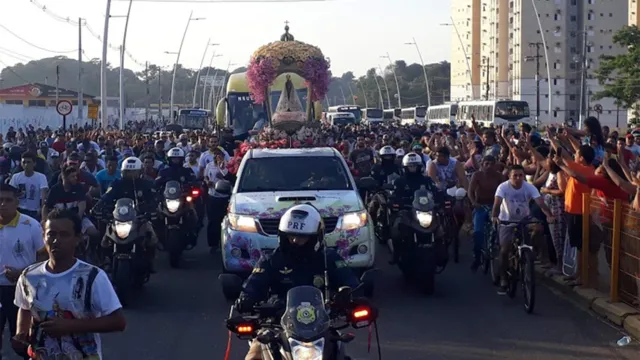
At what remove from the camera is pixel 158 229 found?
14.9 metres

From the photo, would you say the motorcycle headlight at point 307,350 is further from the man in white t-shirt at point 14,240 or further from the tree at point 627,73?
the tree at point 627,73

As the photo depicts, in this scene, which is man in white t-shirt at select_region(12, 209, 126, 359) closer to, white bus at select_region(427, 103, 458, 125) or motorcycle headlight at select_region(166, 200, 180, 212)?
motorcycle headlight at select_region(166, 200, 180, 212)

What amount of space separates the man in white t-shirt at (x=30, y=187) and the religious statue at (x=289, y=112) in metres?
10.4

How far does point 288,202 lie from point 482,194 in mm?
3507

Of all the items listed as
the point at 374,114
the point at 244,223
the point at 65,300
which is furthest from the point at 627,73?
the point at 65,300

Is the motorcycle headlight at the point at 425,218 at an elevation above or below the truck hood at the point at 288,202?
below

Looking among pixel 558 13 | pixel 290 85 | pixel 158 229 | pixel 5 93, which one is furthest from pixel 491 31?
pixel 158 229

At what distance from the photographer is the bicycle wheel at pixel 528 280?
11258 millimetres

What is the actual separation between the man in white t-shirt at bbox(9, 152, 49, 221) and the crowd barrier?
7.20 meters

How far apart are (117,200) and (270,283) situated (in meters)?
6.48

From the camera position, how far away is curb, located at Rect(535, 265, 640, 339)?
10.5 metres

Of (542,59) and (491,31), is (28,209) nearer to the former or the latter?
(542,59)

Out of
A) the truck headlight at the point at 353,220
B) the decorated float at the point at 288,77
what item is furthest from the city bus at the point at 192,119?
the truck headlight at the point at 353,220

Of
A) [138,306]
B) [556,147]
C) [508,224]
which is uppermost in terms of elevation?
[556,147]
